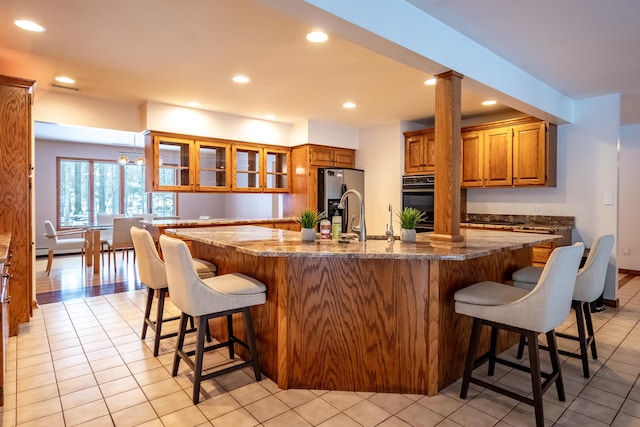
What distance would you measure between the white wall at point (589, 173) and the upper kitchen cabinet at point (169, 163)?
14.8 ft

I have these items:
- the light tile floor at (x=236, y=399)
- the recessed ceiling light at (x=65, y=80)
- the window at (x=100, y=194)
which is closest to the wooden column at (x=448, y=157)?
the light tile floor at (x=236, y=399)

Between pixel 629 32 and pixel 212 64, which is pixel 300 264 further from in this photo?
pixel 629 32

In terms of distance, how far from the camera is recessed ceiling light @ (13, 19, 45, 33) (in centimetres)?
254

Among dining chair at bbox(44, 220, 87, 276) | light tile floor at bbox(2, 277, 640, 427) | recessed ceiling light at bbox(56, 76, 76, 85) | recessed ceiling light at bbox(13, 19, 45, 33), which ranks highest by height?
recessed ceiling light at bbox(56, 76, 76, 85)

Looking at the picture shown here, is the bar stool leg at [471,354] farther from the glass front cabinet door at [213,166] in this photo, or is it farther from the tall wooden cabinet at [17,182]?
the glass front cabinet door at [213,166]

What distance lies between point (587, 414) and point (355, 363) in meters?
1.26

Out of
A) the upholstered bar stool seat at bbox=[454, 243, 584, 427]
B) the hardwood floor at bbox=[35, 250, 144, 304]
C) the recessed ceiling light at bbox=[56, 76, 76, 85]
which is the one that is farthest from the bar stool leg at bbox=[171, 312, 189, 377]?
the recessed ceiling light at bbox=[56, 76, 76, 85]

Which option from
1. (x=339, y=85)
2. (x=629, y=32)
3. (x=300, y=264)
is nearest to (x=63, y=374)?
(x=300, y=264)

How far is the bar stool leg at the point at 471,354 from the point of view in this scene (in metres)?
2.12

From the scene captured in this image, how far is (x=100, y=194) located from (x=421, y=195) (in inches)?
277

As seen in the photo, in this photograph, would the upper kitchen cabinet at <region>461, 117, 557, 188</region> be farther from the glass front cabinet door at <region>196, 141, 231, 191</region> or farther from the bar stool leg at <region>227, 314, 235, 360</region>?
the bar stool leg at <region>227, 314, 235, 360</region>

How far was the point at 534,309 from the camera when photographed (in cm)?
187

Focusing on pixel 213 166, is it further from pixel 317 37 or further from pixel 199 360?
pixel 199 360

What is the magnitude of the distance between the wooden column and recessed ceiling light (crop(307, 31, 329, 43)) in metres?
0.88
